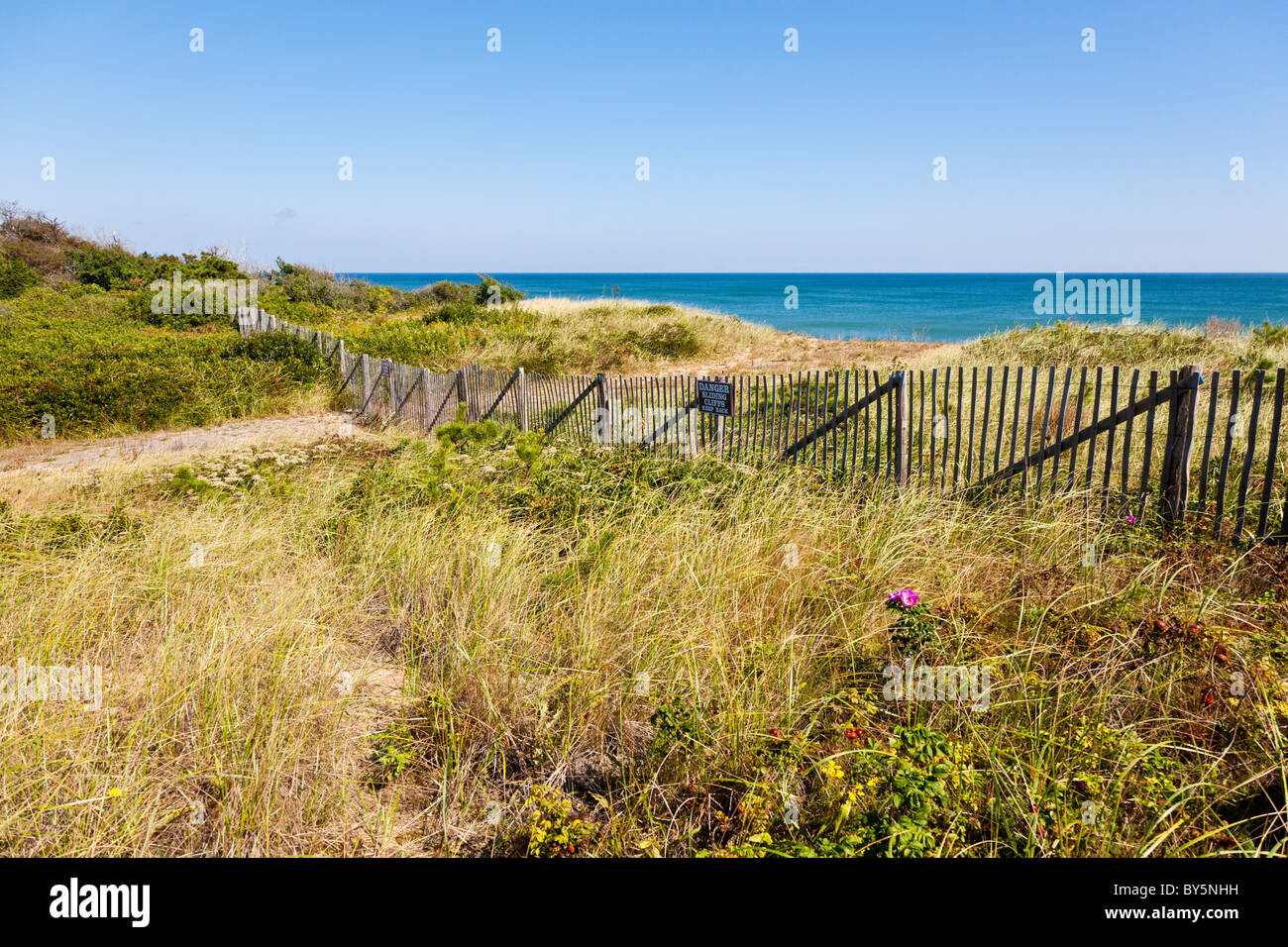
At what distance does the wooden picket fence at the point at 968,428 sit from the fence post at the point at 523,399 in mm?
27

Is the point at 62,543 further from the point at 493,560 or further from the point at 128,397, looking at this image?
the point at 128,397

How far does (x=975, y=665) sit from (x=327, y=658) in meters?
2.78

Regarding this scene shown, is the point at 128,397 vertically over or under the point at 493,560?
over

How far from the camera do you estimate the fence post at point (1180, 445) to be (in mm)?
4391

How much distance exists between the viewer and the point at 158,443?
393 inches

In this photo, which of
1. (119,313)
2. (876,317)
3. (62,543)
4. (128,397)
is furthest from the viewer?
(876,317)

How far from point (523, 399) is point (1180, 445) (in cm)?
761

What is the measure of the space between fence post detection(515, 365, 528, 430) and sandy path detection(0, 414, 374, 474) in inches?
102

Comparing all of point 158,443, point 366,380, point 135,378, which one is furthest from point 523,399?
point 135,378

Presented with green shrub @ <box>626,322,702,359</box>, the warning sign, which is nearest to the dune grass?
the warning sign

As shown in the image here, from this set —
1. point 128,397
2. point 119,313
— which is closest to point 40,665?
point 128,397
